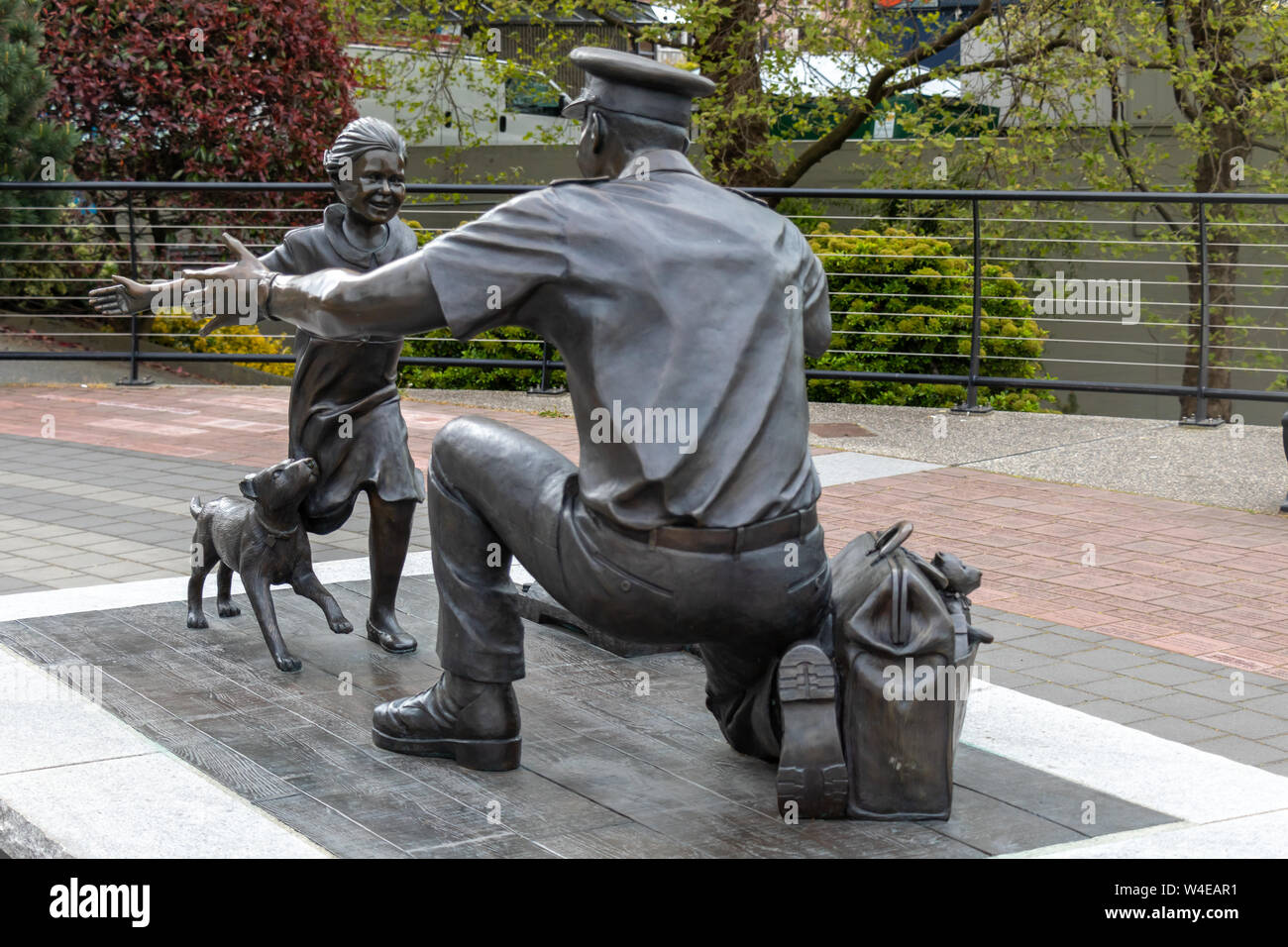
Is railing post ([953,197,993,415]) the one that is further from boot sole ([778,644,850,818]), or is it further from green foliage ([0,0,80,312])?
green foliage ([0,0,80,312])

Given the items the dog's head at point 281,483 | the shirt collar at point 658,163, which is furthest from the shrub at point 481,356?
the shirt collar at point 658,163

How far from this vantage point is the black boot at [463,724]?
390 cm

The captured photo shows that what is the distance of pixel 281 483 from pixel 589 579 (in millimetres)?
1709

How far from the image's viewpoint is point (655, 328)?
11.4 ft

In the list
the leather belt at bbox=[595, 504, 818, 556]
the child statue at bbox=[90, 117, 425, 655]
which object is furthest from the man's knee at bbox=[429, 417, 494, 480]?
the child statue at bbox=[90, 117, 425, 655]

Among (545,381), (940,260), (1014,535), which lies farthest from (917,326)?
(1014,535)

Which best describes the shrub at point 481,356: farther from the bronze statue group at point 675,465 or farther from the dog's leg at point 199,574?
the bronze statue group at point 675,465

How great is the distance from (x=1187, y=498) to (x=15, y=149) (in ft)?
33.4

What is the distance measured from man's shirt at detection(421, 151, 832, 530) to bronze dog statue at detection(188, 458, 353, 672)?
1.64 meters

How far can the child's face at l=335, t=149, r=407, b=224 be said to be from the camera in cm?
484

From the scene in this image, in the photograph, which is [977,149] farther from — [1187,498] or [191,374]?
[191,374]

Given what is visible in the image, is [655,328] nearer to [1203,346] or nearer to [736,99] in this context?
[1203,346]

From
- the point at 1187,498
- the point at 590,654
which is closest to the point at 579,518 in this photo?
→ the point at 590,654

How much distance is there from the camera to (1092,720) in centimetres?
448
